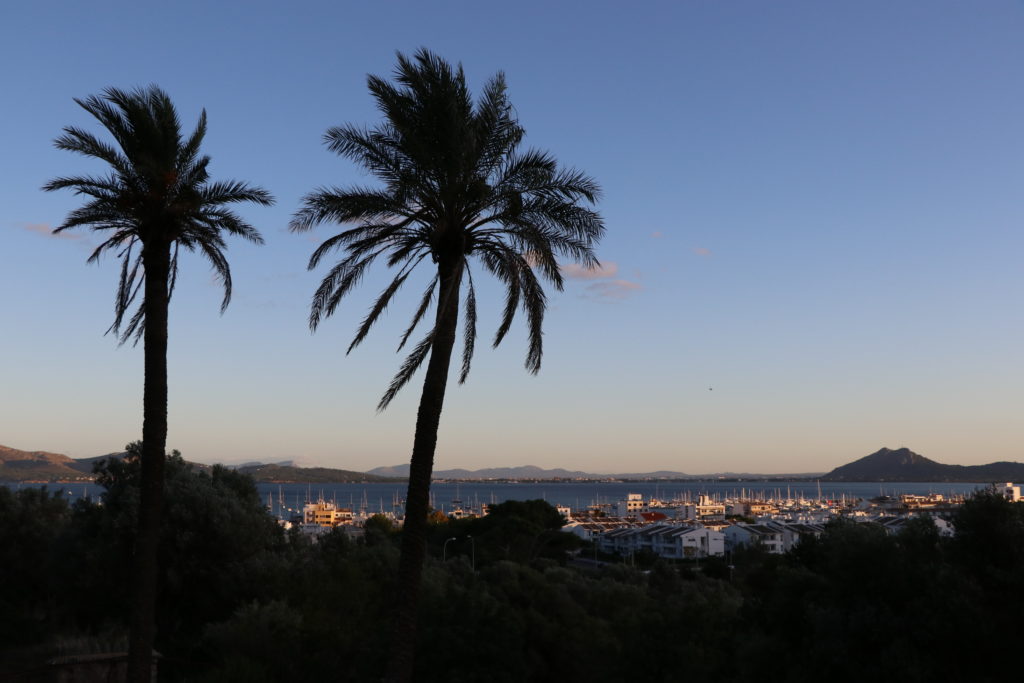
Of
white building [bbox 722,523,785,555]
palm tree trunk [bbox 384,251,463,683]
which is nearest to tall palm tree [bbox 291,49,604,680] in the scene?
palm tree trunk [bbox 384,251,463,683]

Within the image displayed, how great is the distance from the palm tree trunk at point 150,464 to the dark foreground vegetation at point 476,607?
387 cm

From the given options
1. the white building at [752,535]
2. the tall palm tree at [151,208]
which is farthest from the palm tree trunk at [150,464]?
the white building at [752,535]

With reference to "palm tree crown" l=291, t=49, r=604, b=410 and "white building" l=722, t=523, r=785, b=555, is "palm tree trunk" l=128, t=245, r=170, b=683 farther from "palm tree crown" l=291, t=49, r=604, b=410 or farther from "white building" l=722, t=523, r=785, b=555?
"white building" l=722, t=523, r=785, b=555

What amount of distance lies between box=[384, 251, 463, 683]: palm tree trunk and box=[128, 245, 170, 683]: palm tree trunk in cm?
480

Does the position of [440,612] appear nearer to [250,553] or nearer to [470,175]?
[250,553]

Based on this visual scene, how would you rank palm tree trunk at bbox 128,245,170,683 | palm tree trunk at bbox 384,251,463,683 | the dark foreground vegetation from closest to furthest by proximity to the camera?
the dark foreground vegetation, palm tree trunk at bbox 384,251,463,683, palm tree trunk at bbox 128,245,170,683

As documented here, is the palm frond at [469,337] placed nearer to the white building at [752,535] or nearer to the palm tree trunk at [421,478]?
the palm tree trunk at [421,478]

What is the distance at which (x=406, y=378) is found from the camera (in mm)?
14820

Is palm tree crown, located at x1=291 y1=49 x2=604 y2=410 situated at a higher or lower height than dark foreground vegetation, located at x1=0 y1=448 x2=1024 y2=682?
higher

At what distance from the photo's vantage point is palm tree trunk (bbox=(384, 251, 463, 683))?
→ 1332cm

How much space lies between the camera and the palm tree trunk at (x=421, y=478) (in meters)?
13.3

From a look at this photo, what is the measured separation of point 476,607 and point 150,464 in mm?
8634

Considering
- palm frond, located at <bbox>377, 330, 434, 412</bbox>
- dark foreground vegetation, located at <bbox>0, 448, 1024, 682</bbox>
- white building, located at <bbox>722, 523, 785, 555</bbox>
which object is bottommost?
white building, located at <bbox>722, 523, 785, 555</bbox>

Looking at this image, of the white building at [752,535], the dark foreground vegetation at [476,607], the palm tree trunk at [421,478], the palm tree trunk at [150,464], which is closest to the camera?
the dark foreground vegetation at [476,607]
